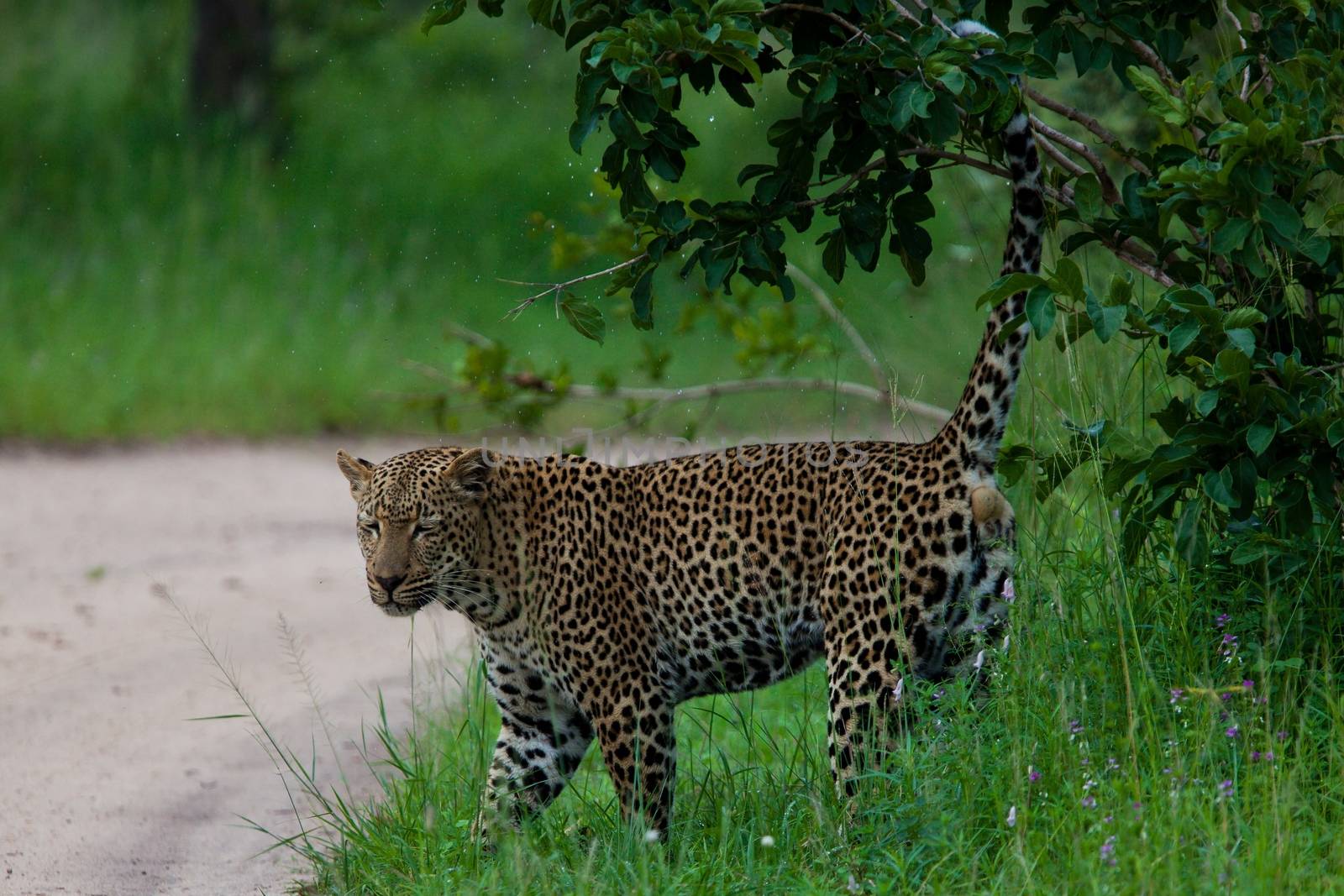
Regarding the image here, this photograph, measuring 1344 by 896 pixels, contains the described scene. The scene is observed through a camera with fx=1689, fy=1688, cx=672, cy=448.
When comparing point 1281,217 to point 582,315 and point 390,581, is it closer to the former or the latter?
point 582,315

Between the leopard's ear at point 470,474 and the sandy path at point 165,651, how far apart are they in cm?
94

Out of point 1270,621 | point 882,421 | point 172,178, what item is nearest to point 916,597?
point 1270,621

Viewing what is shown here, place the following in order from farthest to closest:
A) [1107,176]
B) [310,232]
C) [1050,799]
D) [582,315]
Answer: [310,232]
[1107,176]
[582,315]
[1050,799]

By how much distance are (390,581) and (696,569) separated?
857 mm

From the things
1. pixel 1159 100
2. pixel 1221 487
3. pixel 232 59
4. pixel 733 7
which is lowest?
pixel 1221 487

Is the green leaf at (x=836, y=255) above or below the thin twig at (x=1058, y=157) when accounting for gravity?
below

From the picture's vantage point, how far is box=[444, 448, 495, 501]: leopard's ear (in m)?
4.81

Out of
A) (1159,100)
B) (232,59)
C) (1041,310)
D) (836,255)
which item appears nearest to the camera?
(1041,310)

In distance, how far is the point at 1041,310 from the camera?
3746 millimetres

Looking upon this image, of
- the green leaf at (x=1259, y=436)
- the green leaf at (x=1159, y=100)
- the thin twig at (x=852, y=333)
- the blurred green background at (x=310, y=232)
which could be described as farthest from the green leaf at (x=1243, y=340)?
the blurred green background at (x=310, y=232)

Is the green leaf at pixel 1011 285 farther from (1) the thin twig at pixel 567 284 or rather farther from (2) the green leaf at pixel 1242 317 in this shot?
(1) the thin twig at pixel 567 284

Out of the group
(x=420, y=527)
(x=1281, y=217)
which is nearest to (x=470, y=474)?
(x=420, y=527)

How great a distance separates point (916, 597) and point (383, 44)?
56.4ft

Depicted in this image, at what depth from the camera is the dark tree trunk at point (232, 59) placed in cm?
1653
